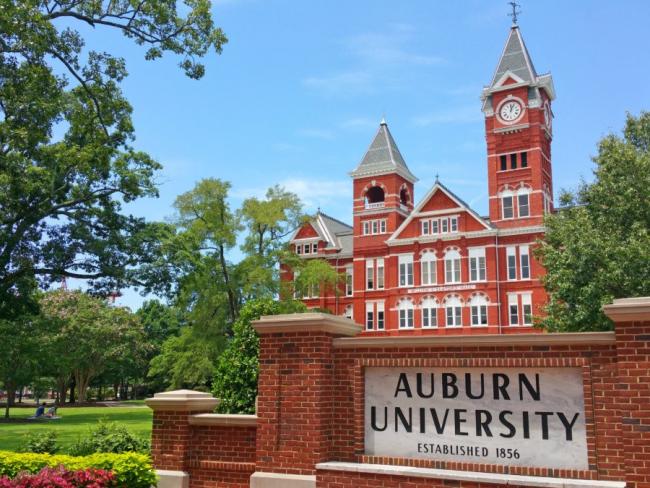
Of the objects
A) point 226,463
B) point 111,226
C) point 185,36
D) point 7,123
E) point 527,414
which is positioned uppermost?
point 185,36

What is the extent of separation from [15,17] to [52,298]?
42.8 metres

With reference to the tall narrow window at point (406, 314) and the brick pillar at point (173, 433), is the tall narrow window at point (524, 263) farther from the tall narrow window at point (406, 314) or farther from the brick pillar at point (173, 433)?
the brick pillar at point (173, 433)

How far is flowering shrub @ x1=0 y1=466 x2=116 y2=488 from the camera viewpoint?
7402 millimetres

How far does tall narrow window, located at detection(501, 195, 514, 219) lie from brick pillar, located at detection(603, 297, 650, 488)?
4456 centimetres

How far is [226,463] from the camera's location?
912cm

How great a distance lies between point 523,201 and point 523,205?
0.35m

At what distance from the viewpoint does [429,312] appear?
51.1m

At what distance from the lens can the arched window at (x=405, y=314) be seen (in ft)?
171

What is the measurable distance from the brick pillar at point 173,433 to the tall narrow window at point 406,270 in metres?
44.1

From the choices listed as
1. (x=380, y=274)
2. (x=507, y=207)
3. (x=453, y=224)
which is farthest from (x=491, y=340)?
(x=380, y=274)

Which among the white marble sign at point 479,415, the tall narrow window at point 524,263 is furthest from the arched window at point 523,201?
the white marble sign at point 479,415

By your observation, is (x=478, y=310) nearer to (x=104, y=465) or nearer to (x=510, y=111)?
(x=510, y=111)

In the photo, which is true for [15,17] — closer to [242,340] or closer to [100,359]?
[242,340]

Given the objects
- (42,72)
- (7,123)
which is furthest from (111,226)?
(42,72)
